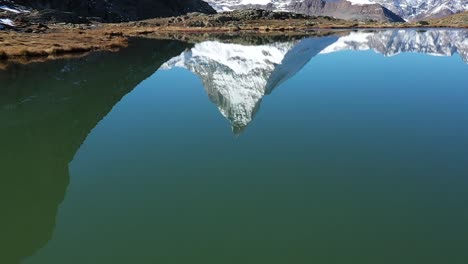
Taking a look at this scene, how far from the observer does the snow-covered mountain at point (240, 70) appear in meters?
39.0

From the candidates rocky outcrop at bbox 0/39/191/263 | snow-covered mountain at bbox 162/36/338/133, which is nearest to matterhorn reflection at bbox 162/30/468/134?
snow-covered mountain at bbox 162/36/338/133

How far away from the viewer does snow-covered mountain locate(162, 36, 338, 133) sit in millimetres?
39000

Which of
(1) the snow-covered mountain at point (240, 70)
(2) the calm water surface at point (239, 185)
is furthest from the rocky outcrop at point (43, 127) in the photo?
(1) the snow-covered mountain at point (240, 70)

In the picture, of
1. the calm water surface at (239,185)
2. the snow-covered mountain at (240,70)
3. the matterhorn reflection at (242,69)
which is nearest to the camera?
the calm water surface at (239,185)

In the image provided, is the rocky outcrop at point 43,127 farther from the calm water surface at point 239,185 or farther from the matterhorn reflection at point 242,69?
the matterhorn reflection at point 242,69

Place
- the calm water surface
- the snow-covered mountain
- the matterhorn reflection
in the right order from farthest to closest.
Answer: the matterhorn reflection
the snow-covered mountain
the calm water surface

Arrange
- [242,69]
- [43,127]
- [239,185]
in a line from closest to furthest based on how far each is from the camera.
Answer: [239,185]
[43,127]
[242,69]

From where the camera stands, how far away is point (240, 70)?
2554 inches

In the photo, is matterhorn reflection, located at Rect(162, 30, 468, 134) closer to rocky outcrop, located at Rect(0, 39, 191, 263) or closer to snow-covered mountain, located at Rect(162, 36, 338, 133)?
snow-covered mountain, located at Rect(162, 36, 338, 133)

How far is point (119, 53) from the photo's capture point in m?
77.5

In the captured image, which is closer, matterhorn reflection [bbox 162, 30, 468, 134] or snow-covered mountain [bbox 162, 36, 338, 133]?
snow-covered mountain [bbox 162, 36, 338, 133]

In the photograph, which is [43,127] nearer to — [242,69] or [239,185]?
[239,185]

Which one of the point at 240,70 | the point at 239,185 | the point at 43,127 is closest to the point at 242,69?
the point at 240,70

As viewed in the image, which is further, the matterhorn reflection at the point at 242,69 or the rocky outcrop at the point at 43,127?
the matterhorn reflection at the point at 242,69
